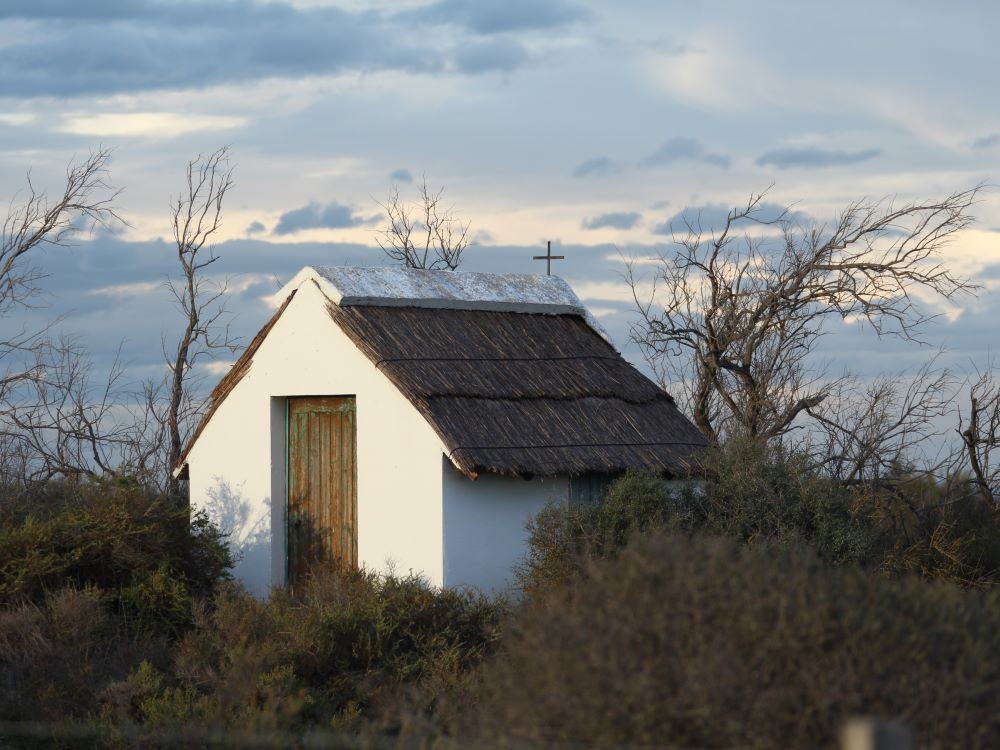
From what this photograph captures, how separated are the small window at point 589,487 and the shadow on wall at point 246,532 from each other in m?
3.47

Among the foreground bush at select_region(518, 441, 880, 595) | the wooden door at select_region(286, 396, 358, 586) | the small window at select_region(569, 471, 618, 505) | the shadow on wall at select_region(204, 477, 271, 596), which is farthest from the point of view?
the shadow on wall at select_region(204, 477, 271, 596)

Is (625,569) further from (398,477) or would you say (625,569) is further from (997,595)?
(398,477)

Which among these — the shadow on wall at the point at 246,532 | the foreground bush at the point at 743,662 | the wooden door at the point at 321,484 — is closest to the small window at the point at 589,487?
the wooden door at the point at 321,484

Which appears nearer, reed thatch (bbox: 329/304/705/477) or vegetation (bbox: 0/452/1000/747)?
vegetation (bbox: 0/452/1000/747)

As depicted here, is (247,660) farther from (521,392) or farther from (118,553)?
(521,392)

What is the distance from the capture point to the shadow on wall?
13.6 metres

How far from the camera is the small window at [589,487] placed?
12.8 metres

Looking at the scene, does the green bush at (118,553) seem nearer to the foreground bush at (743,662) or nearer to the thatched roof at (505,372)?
the thatched roof at (505,372)

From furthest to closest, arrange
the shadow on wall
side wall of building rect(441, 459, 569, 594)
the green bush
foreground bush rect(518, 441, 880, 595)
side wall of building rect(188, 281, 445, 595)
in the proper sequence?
the shadow on wall < side wall of building rect(188, 281, 445, 595) < the green bush < side wall of building rect(441, 459, 569, 594) < foreground bush rect(518, 441, 880, 595)

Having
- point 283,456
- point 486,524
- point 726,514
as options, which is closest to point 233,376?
point 283,456

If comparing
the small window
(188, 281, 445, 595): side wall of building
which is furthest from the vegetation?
the small window

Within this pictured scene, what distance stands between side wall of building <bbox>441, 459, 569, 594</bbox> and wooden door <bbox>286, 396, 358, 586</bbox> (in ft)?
5.04

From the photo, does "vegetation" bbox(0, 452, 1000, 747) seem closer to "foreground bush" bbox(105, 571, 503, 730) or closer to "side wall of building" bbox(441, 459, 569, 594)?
"foreground bush" bbox(105, 571, 503, 730)

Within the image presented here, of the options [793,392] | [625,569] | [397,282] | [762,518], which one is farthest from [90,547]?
[793,392]
